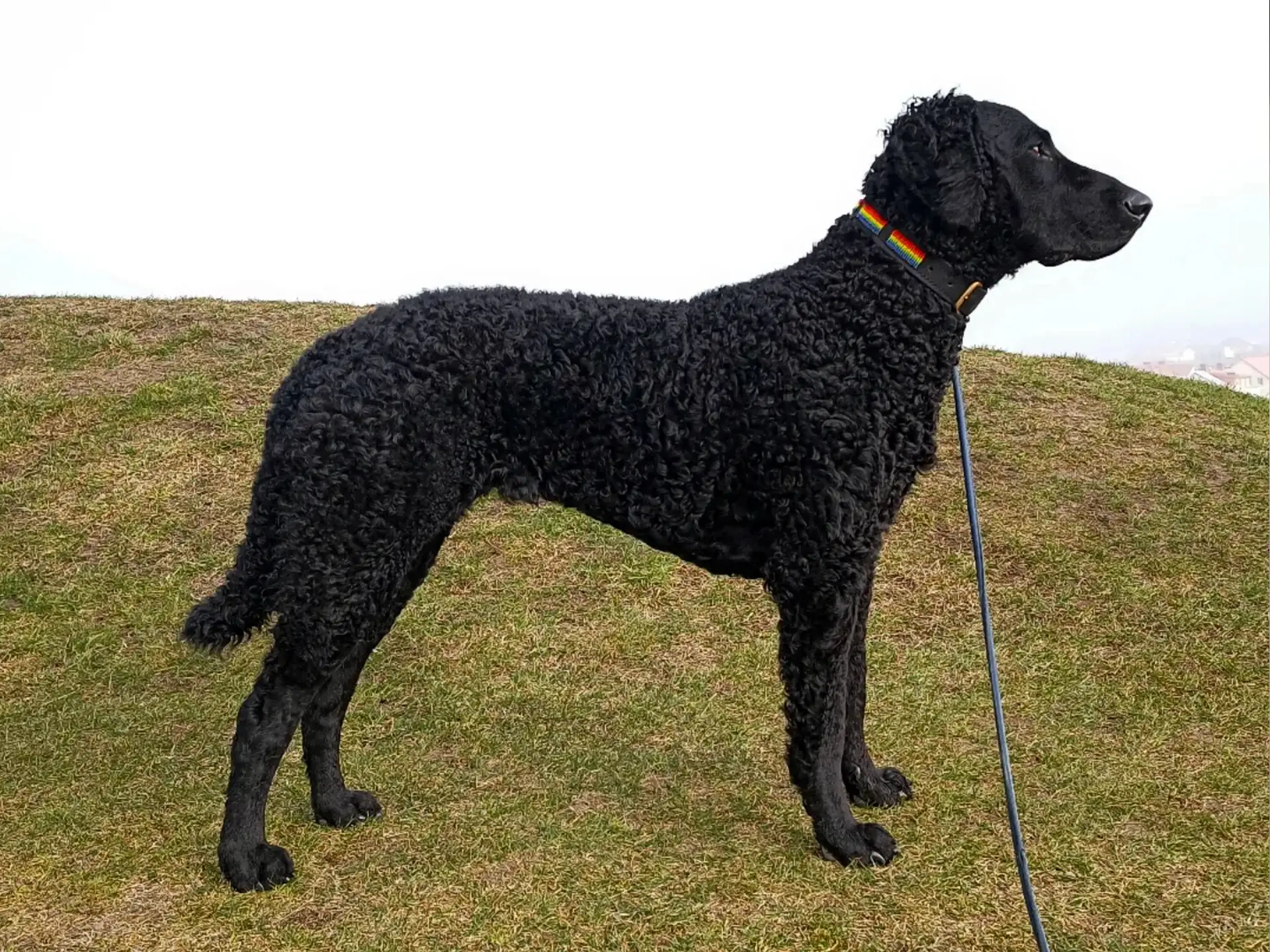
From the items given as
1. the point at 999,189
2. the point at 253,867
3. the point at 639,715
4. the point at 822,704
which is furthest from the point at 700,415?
the point at 253,867

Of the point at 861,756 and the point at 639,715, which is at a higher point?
the point at 861,756

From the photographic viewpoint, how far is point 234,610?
358 centimetres

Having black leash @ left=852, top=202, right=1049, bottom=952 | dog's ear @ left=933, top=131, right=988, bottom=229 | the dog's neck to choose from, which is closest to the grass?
black leash @ left=852, top=202, right=1049, bottom=952

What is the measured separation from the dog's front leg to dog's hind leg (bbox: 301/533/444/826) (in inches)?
49.2

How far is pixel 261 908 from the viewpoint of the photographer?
3457 mm

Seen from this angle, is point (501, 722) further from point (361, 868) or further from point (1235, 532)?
point (1235, 532)

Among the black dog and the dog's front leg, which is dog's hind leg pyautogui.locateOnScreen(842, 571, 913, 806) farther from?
the black dog

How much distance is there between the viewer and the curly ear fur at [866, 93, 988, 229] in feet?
10.7

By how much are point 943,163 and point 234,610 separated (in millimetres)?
2652

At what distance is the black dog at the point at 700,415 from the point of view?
3.35m

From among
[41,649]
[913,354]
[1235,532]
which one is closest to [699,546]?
[913,354]

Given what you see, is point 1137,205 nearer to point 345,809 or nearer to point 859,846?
point 859,846

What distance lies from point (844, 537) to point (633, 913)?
134cm

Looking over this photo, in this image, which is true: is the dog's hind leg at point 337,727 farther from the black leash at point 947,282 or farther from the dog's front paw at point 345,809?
the black leash at point 947,282
